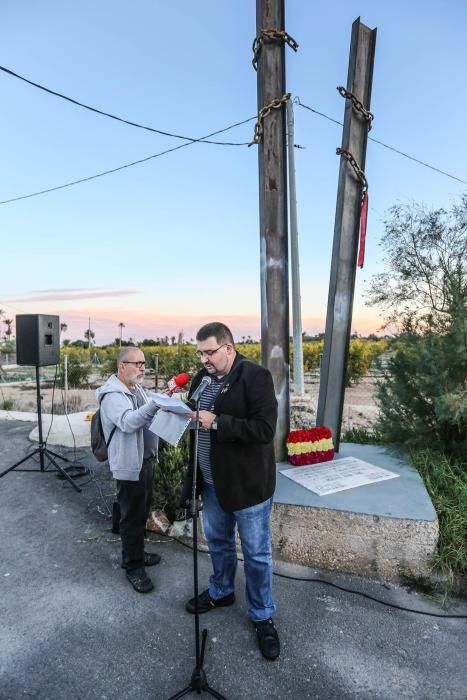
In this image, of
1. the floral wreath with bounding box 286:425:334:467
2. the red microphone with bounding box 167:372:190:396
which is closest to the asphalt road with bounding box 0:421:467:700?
the floral wreath with bounding box 286:425:334:467

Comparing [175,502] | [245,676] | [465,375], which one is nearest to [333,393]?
[465,375]

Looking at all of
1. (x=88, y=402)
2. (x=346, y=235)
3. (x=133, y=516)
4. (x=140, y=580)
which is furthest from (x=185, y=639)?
(x=88, y=402)

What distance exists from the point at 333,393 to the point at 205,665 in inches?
113

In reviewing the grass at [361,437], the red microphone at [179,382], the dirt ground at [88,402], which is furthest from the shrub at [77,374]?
the red microphone at [179,382]

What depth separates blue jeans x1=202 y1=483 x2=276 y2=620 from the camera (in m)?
2.49

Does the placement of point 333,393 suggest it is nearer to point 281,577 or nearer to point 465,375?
point 465,375

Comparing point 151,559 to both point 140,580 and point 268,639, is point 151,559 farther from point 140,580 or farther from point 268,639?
point 268,639

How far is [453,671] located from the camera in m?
2.38

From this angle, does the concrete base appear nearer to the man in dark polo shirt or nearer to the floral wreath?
the floral wreath

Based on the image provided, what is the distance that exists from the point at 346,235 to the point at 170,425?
121 inches

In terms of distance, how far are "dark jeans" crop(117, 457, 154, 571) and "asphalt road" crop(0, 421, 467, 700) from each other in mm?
217

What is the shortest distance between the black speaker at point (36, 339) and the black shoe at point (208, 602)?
3513 mm

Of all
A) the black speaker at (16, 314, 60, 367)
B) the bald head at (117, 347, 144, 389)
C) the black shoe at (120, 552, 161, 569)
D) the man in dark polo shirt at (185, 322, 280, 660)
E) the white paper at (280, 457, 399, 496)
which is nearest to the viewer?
the man in dark polo shirt at (185, 322, 280, 660)

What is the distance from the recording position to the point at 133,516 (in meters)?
3.07
